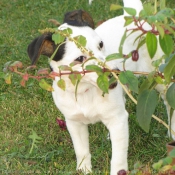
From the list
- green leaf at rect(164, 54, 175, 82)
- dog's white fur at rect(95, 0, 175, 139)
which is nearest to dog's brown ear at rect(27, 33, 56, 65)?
dog's white fur at rect(95, 0, 175, 139)

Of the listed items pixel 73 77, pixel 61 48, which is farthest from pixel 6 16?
pixel 73 77

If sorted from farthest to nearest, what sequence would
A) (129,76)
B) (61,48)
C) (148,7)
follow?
(61,48) → (129,76) → (148,7)

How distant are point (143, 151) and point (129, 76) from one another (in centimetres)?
180

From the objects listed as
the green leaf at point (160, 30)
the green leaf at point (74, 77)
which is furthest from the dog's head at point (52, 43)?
the green leaf at point (160, 30)

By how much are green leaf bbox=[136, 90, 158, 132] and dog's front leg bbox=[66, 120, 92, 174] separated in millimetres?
1444

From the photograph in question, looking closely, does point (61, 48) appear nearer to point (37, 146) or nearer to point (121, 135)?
point (121, 135)

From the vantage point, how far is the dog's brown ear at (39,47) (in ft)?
10.5

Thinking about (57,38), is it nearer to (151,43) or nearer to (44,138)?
(151,43)

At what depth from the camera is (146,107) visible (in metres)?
2.19

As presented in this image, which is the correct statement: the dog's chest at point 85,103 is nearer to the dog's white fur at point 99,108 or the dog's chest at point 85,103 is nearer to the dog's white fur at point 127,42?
the dog's white fur at point 99,108

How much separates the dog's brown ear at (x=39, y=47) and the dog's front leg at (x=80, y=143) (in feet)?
1.97

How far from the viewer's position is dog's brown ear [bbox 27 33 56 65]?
3.21 metres

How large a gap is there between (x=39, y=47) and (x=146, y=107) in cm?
123

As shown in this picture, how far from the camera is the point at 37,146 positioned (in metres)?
4.16
